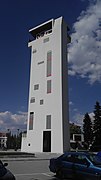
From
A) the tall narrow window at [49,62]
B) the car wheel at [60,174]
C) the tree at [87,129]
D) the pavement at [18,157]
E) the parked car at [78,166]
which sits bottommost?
the pavement at [18,157]

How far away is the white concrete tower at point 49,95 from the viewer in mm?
44438

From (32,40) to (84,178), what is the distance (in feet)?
163

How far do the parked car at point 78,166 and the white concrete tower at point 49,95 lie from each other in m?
31.3

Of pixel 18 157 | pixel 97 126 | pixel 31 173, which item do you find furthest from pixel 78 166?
pixel 97 126

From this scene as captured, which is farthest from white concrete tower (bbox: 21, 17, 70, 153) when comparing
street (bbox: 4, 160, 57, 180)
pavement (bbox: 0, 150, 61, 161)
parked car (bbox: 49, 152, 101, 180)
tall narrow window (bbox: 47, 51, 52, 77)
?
parked car (bbox: 49, 152, 101, 180)

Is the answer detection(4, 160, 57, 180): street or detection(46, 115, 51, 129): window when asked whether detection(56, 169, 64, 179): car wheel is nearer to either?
detection(4, 160, 57, 180): street

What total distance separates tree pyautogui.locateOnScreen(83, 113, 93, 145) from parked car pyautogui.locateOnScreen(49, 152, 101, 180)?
5676 centimetres

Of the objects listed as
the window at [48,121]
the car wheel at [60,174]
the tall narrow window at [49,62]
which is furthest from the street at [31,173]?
the tall narrow window at [49,62]

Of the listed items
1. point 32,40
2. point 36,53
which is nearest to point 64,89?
point 36,53

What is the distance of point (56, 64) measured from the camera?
47.8m

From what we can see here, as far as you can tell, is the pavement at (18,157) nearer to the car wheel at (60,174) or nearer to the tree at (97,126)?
the car wheel at (60,174)

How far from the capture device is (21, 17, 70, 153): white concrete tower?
44438mm

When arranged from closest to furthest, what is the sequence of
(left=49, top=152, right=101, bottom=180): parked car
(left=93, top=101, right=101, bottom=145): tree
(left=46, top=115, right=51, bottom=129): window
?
(left=49, top=152, right=101, bottom=180): parked car, (left=46, top=115, right=51, bottom=129): window, (left=93, top=101, right=101, bottom=145): tree

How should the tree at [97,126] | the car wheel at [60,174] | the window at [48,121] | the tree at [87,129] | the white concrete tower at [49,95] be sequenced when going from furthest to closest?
the tree at [87,129] < the tree at [97,126] < the window at [48,121] < the white concrete tower at [49,95] < the car wheel at [60,174]
